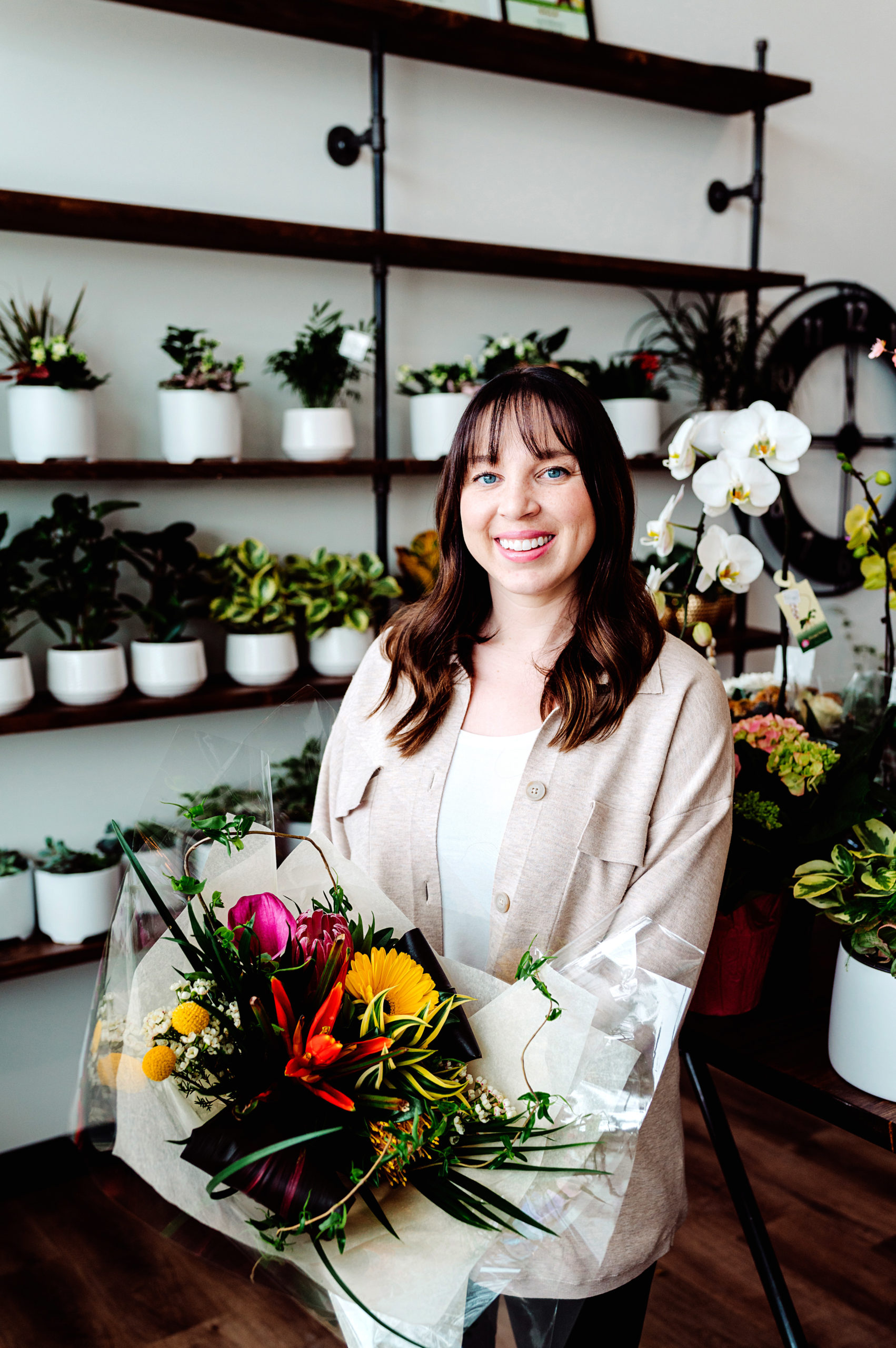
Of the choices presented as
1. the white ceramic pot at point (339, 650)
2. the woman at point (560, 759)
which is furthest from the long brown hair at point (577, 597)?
the white ceramic pot at point (339, 650)

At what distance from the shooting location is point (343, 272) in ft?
8.91

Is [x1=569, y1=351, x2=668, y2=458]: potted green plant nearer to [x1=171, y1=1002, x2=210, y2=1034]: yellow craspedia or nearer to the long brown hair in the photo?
the long brown hair

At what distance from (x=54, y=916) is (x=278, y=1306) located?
2.93ft

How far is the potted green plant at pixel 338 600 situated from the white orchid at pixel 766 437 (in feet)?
4.37

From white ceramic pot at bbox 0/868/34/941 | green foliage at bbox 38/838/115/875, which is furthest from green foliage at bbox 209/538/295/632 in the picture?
white ceramic pot at bbox 0/868/34/941

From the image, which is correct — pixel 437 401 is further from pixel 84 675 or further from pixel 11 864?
pixel 11 864

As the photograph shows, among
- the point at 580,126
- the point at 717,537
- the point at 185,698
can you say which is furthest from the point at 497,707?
the point at 580,126

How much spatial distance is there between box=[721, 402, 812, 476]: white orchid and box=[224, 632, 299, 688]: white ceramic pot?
1.37 m

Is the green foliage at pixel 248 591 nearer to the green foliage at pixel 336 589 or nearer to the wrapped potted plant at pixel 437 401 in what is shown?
the green foliage at pixel 336 589

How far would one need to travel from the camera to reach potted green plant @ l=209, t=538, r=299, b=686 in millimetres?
2471

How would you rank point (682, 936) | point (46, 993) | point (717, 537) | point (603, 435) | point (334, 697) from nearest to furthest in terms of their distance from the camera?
1. point (682, 936)
2. point (603, 435)
3. point (717, 537)
4. point (46, 993)
5. point (334, 697)

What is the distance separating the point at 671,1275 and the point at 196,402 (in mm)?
2050

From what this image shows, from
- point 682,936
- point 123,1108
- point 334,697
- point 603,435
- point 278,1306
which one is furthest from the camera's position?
point 334,697

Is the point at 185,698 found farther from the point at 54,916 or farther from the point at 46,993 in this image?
the point at 46,993
